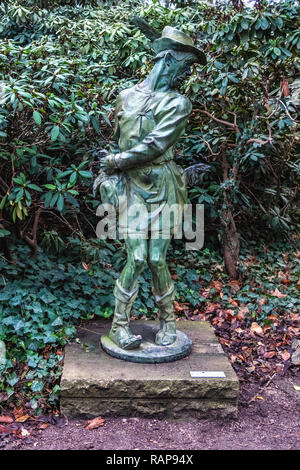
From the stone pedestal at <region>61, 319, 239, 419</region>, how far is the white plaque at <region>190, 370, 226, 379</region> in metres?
0.02

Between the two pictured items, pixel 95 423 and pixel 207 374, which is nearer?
pixel 95 423

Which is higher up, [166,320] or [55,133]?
[55,133]

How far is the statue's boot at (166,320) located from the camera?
3.44 meters

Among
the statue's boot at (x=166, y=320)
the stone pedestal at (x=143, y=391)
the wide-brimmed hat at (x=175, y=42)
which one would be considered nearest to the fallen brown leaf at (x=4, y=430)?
the stone pedestal at (x=143, y=391)

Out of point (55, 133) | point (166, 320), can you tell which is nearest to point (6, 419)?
point (166, 320)

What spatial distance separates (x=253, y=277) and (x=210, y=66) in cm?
245

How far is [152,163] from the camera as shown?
322cm

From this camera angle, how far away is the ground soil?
9.46ft

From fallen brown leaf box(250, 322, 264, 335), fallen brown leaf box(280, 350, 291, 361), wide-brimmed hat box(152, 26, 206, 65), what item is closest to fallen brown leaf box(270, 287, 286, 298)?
fallen brown leaf box(250, 322, 264, 335)

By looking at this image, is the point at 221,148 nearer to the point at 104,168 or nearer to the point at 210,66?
the point at 210,66

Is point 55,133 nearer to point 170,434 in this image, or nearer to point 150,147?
point 150,147

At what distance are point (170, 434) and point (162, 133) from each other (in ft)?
6.54

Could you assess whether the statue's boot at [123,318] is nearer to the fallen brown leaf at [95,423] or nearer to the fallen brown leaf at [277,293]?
the fallen brown leaf at [95,423]
